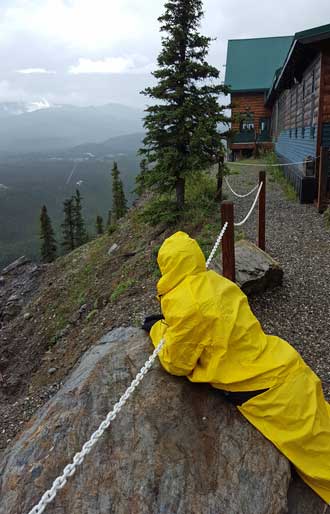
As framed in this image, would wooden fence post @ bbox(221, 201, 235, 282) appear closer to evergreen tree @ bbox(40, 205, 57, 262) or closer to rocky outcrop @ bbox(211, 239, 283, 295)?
rocky outcrop @ bbox(211, 239, 283, 295)

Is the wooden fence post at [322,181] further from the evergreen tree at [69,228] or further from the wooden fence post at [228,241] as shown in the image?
the evergreen tree at [69,228]

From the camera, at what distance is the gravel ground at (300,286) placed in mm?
5250

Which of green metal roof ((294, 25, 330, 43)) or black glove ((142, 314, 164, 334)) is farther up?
green metal roof ((294, 25, 330, 43))

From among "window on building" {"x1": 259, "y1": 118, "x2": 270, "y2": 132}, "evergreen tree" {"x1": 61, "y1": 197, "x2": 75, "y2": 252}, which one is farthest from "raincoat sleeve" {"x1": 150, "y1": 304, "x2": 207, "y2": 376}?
"evergreen tree" {"x1": 61, "y1": 197, "x2": 75, "y2": 252}

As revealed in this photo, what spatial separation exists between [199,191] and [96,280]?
14.3 ft

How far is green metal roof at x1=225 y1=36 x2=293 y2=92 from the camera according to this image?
32.0 meters

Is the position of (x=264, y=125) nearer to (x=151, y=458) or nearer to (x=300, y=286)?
(x=300, y=286)

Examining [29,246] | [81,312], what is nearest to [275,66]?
[81,312]

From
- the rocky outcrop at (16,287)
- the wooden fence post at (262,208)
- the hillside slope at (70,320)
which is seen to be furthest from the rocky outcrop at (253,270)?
the rocky outcrop at (16,287)

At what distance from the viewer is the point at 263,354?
295 cm

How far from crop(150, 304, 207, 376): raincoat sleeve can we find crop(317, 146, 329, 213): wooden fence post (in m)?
9.24

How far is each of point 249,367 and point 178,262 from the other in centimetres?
88

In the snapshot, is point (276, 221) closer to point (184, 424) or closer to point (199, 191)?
point (199, 191)

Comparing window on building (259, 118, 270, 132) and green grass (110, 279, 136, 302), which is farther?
window on building (259, 118, 270, 132)
